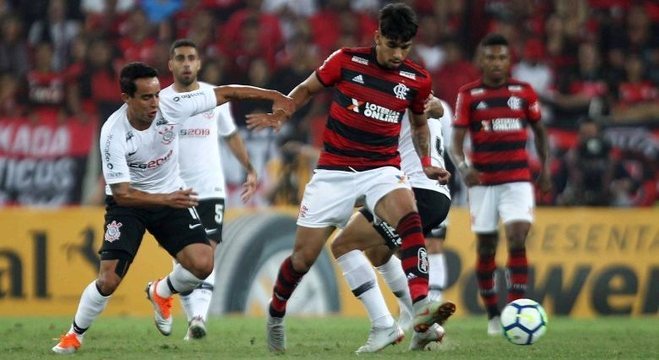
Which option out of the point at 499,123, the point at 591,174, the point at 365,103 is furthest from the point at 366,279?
the point at 591,174

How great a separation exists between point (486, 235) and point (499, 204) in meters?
0.34

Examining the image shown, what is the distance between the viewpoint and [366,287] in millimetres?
9859

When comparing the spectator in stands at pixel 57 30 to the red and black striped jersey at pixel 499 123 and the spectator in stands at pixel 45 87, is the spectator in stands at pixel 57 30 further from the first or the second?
the red and black striped jersey at pixel 499 123

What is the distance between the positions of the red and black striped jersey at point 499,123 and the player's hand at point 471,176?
0.06 metres

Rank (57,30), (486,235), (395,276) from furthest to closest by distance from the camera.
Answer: (57,30)
(486,235)
(395,276)

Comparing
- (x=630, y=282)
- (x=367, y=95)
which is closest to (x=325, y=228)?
(x=367, y=95)

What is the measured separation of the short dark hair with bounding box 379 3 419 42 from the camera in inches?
369

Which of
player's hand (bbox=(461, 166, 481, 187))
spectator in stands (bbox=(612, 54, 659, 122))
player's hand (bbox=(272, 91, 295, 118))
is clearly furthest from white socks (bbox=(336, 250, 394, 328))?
spectator in stands (bbox=(612, 54, 659, 122))

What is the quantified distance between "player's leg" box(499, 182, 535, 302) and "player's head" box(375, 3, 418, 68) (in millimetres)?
3246

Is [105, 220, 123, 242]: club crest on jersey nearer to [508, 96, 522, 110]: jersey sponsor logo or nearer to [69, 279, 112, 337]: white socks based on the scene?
[69, 279, 112, 337]: white socks

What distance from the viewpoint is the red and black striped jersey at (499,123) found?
12.5 m

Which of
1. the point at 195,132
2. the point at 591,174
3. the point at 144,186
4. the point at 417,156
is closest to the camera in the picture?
the point at 144,186

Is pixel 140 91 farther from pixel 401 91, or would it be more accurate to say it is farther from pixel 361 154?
pixel 401 91

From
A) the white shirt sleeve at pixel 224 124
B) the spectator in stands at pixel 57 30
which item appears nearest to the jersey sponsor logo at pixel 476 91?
the white shirt sleeve at pixel 224 124
